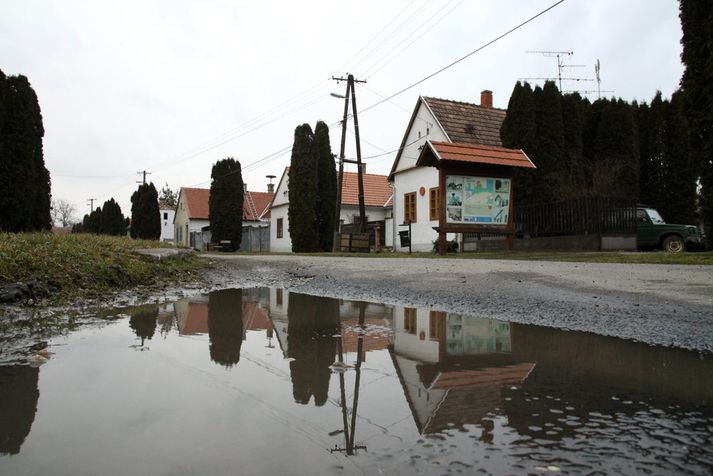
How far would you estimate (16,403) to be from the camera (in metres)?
2.53

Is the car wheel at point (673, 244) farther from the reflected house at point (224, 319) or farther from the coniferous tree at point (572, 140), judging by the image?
the reflected house at point (224, 319)

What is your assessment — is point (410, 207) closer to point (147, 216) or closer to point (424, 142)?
point (424, 142)

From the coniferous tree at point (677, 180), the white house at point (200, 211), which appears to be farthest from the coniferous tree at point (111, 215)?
the coniferous tree at point (677, 180)

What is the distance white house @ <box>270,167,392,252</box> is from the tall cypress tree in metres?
2.76

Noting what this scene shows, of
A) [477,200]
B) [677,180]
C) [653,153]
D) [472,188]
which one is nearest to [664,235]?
[477,200]

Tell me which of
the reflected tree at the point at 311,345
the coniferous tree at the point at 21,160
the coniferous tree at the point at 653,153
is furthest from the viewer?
the coniferous tree at the point at 653,153

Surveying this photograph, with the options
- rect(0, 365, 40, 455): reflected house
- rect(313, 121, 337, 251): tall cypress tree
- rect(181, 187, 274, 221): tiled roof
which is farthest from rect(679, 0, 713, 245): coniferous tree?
rect(181, 187, 274, 221): tiled roof

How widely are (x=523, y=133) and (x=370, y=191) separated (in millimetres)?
19089

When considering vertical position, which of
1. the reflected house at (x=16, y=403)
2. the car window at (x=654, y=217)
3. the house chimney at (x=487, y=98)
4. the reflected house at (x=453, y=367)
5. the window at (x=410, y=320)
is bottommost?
the reflected house at (x=453, y=367)

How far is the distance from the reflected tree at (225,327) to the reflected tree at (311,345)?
0.43m

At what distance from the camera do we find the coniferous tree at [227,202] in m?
42.8

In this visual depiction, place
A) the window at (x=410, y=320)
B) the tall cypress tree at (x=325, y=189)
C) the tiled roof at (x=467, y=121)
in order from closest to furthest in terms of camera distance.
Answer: the window at (x=410, y=320) → the tiled roof at (x=467, y=121) → the tall cypress tree at (x=325, y=189)

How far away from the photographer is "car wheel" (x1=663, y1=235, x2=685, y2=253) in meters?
18.3

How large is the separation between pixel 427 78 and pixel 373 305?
585 inches
